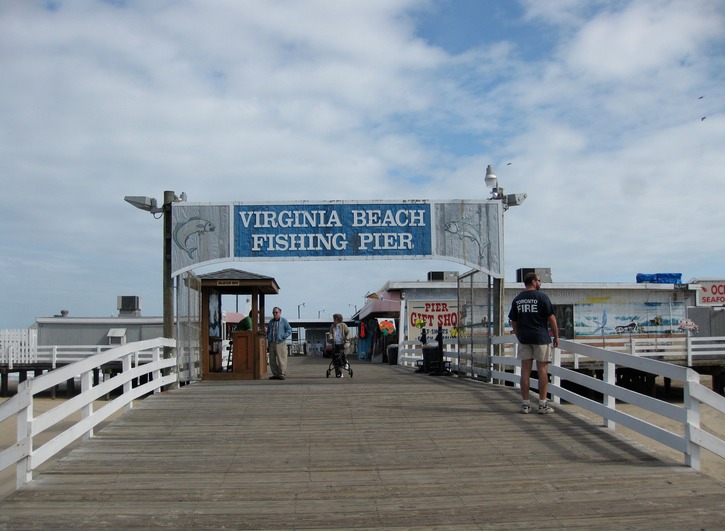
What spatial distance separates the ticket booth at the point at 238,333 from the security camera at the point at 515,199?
5.59 meters

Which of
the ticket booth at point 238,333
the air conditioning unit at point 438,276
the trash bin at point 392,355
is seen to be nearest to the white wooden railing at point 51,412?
the ticket booth at point 238,333

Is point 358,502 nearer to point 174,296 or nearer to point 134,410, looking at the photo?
Answer: point 134,410

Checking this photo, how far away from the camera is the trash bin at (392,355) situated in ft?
104

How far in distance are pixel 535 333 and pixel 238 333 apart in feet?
28.4

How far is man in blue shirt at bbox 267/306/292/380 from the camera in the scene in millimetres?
16531

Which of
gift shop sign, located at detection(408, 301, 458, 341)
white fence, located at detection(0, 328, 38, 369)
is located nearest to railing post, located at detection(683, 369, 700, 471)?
white fence, located at detection(0, 328, 38, 369)

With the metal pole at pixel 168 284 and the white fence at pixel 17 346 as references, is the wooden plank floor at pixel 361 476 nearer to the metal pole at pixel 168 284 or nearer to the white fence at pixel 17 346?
the metal pole at pixel 168 284

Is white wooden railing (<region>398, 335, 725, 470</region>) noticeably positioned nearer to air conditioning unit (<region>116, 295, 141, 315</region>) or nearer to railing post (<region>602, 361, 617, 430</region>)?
railing post (<region>602, 361, 617, 430</region>)

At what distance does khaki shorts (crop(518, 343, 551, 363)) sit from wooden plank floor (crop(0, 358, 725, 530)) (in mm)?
765

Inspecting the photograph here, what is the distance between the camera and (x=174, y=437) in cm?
889

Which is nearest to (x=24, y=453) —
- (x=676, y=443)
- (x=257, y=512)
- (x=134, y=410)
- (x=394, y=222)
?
(x=257, y=512)

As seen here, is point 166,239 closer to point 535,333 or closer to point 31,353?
point 535,333

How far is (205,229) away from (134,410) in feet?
18.1

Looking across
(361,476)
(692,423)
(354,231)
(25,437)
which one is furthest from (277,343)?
(692,423)
